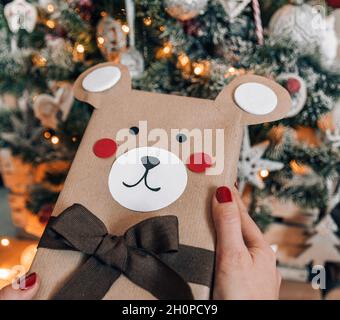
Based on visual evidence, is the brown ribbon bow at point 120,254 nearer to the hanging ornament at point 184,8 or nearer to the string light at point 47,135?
the hanging ornament at point 184,8

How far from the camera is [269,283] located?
0.57m

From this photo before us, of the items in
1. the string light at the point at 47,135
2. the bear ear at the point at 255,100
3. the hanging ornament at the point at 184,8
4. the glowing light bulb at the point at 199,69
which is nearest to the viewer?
the bear ear at the point at 255,100

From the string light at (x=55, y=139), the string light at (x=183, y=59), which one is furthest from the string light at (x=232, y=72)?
the string light at (x=55, y=139)

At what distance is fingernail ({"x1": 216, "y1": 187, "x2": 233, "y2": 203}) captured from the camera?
54 centimetres

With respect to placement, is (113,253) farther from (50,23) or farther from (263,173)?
(50,23)

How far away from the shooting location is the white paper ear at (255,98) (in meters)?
0.60

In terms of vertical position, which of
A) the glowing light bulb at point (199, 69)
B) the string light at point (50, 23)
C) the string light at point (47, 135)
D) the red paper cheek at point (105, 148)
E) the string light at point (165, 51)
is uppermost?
the string light at point (50, 23)

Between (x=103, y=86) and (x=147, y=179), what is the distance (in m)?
0.20

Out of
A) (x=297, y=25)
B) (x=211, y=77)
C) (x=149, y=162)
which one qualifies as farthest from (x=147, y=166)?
(x=297, y=25)

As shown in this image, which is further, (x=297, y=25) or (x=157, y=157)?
(x=297, y=25)

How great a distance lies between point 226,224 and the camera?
524 mm

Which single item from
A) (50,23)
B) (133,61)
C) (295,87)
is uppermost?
(50,23)
